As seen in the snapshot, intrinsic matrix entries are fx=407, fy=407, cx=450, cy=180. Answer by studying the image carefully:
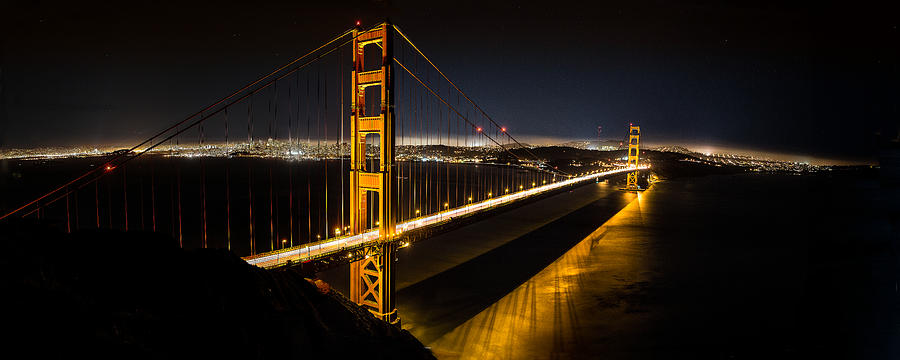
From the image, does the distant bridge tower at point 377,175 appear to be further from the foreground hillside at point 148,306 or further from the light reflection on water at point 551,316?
the foreground hillside at point 148,306

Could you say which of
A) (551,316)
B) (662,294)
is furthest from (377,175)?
(662,294)

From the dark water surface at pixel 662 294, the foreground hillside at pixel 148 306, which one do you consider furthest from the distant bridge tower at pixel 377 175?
the foreground hillside at pixel 148 306

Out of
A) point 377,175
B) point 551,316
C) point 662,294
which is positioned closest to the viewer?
point 377,175

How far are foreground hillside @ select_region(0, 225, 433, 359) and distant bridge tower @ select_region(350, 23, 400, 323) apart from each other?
13.6ft

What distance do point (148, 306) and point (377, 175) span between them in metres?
7.72

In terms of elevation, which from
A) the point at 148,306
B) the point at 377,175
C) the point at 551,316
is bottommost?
the point at 551,316

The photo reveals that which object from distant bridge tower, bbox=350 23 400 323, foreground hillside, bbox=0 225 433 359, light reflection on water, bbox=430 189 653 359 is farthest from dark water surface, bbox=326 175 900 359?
foreground hillside, bbox=0 225 433 359

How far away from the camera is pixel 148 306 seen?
541cm

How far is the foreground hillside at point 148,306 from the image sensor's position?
4.46 m

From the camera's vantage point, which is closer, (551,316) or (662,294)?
(551,316)

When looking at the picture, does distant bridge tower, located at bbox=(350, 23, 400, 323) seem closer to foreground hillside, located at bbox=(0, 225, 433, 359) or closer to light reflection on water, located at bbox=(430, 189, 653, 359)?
light reflection on water, located at bbox=(430, 189, 653, 359)

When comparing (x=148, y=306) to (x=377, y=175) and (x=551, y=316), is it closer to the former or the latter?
(x=377, y=175)

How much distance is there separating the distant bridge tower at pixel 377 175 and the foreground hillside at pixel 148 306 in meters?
4.15

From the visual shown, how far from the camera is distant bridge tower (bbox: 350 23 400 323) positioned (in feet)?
40.6
